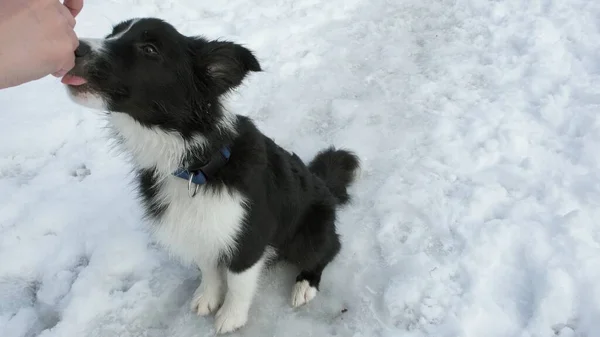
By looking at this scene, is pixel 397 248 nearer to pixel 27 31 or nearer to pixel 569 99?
pixel 569 99

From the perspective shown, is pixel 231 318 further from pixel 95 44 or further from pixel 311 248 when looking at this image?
pixel 95 44

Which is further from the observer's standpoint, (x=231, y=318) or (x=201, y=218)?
(x=231, y=318)

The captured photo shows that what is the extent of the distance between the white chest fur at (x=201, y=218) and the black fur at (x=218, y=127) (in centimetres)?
6

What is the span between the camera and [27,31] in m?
1.80

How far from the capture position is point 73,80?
2.11 meters

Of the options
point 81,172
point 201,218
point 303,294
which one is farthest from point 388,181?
point 81,172

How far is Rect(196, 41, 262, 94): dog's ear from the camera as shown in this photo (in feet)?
7.66

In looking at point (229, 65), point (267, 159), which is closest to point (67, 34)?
point (229, 65)

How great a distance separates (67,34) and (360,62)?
12.8 ft

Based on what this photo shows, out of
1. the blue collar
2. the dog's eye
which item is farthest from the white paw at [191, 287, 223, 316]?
the dog's eye

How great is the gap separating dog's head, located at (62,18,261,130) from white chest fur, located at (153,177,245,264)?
0.43 metres

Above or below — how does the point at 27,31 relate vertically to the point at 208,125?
above

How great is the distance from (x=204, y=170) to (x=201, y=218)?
29cm

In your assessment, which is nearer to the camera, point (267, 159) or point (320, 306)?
point (267, 159)
